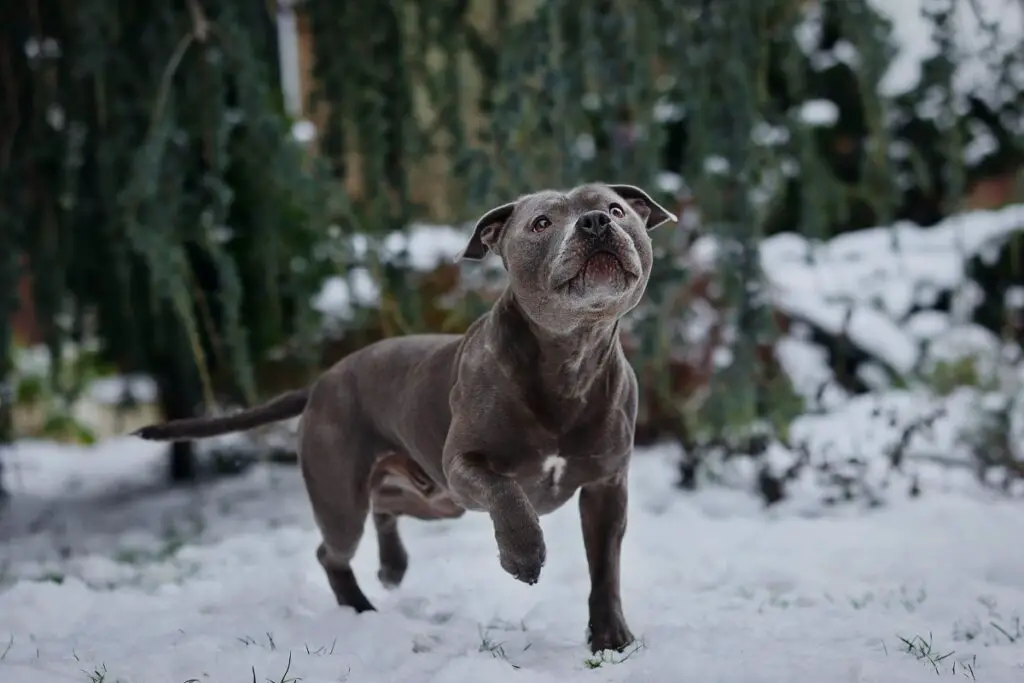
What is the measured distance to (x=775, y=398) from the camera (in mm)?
3406

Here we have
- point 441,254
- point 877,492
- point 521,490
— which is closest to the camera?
point 521,490

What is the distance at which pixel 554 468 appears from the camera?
1869 millimetres

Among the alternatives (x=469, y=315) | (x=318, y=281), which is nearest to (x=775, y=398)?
(x=469, y=315)

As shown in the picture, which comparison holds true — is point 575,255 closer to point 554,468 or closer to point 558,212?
point 558,212

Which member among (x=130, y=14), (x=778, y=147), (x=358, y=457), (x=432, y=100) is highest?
(x=130, y=14)

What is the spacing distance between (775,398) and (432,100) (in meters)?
1.45

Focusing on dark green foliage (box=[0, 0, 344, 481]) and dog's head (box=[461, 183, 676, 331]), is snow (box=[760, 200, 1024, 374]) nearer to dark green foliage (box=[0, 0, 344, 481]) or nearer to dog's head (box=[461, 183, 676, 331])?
dark green foliage (box=[0, 0, 344, 481])

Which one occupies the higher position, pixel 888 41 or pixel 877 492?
pixel 888 41

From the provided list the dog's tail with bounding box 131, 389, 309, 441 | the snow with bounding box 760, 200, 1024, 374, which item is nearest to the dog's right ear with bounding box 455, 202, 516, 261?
the dog's tail with bounding box 131, 389, 309, 441

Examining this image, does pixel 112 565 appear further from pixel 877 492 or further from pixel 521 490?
pixel 877 492

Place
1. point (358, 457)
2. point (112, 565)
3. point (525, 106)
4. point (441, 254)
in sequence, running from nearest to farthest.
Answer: point (358, 457) → point (525, 106) → point (112, 565) → point (441, 254)

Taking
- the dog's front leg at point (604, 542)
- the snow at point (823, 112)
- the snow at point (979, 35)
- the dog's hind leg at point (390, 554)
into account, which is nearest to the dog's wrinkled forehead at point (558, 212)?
the dog's front leg at point (604, 542)

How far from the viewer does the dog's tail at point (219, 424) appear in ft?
7.42

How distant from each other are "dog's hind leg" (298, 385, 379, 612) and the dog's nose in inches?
29.7
